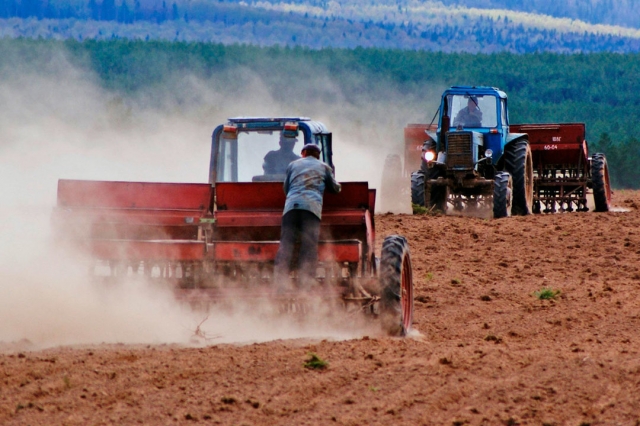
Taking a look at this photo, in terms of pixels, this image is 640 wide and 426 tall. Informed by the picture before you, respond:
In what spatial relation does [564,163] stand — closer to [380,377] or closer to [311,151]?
[311,151]

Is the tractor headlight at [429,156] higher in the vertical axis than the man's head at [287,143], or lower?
higher

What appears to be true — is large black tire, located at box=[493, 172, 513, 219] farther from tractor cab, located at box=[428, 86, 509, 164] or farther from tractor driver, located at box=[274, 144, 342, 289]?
tractor driver, located at box=[274, 144, 342, 289]

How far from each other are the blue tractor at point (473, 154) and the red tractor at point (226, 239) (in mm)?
10960

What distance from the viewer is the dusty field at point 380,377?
675 centimetres

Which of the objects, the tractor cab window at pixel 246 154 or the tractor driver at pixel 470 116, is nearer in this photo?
the tractor cab window at pixel 246 154

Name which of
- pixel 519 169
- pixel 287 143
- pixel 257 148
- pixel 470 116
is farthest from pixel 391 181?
pixel 287 143

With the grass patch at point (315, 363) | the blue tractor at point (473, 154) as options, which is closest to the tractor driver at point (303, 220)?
the grass patch at point (315, 363)

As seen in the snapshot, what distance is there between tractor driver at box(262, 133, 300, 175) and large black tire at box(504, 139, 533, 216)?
1101 centimetres

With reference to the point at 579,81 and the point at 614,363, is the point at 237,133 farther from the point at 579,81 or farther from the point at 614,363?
the point at 579,81

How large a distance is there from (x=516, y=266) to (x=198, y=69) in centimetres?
12999

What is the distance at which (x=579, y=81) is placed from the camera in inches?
6575

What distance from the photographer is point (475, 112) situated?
22.3 m

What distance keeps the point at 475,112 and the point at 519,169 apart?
151 cm

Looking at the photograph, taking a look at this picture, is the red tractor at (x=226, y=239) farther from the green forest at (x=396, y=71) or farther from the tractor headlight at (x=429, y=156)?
the green forest at (x=396, y=71)
